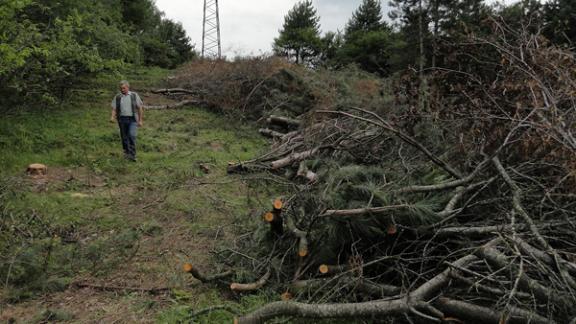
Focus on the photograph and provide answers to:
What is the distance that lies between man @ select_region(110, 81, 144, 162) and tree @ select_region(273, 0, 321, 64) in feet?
68.6

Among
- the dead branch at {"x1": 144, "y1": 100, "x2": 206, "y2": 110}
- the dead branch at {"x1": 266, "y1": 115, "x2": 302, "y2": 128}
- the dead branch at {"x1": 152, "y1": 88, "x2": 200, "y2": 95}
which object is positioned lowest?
the dead branch at {"x1": 266, "y1": 115, "x2": 302, "y2": 128}

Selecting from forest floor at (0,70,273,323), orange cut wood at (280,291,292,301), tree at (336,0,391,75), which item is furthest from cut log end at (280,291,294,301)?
tree at (336,0,391,75)

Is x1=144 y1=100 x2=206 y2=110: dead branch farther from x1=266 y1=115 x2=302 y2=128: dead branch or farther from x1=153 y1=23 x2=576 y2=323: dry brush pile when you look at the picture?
x1=153 y1=23 x2=576 y2=323: dry brush pile

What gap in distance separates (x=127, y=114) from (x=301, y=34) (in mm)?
23006

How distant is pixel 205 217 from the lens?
5.73m

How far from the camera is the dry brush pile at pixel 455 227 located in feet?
9.81

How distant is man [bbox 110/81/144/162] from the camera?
787 cm

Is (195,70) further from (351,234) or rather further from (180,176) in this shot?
(351,234)

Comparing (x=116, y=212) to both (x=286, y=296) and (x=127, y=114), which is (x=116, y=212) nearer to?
(x=127, y=114)

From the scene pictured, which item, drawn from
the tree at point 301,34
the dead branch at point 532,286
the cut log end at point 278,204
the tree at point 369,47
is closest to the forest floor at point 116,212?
the cut log end at point 278,204

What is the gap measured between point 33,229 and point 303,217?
3.13m

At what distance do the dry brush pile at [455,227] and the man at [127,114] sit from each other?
173 inches

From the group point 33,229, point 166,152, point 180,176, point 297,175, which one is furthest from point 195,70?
point 33,229

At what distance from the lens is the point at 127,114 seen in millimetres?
7871
